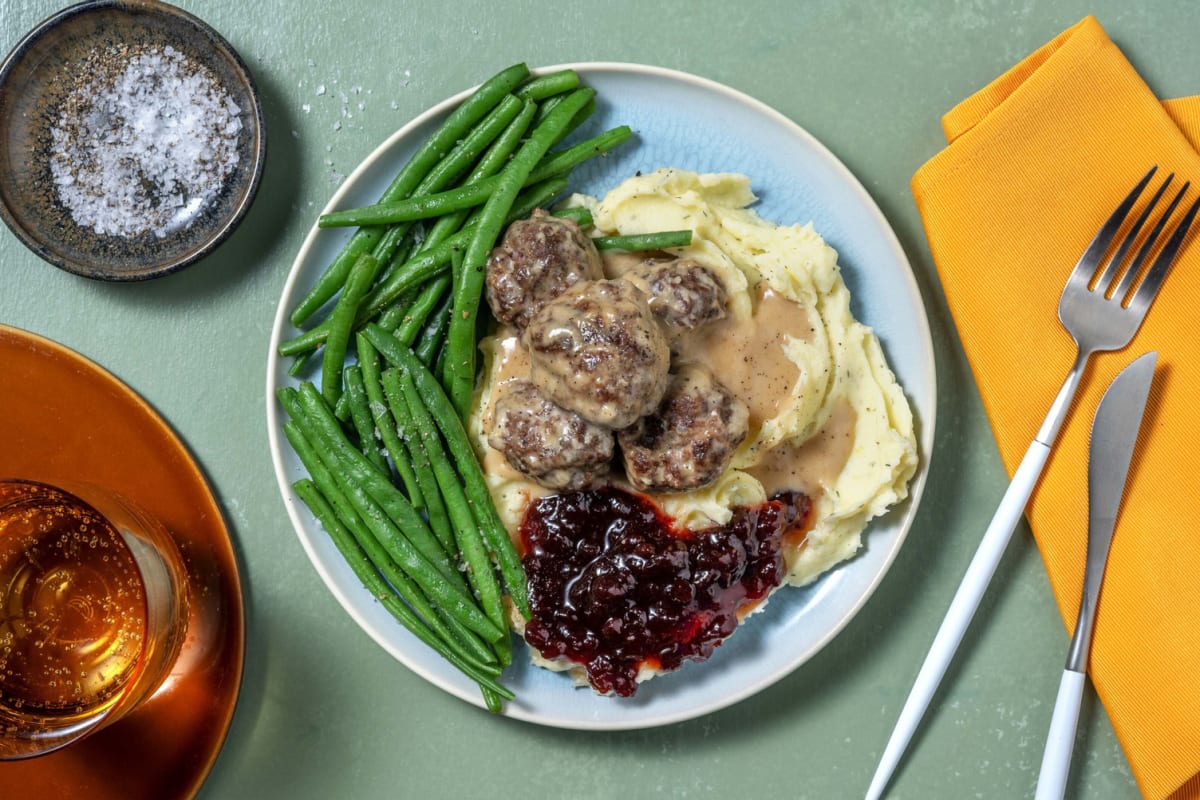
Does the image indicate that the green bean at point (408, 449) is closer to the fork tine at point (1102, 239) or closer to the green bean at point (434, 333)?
the green bean at point (434, 333)

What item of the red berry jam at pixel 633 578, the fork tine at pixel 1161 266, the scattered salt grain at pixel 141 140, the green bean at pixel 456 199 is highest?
the scattered salt grain at pixel 141 140

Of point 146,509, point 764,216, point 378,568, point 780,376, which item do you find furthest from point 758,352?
point 146,509

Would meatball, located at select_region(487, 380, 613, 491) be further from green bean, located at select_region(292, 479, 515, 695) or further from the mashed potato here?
green bean, located at select_region(292, 479, 515, 695)

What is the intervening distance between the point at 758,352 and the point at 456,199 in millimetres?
1428

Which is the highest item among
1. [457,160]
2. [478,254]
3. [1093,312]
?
[457,160]

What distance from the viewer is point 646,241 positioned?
4102 millimetres

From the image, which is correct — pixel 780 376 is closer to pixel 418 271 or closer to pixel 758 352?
pixel 758 352

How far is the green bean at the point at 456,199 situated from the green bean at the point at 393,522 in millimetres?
745

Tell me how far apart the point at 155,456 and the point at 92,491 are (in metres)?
0.61

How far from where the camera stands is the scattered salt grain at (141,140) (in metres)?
4.49

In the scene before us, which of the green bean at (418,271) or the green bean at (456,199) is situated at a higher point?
the green bean at (456,199)

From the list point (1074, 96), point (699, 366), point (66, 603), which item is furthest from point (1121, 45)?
point (66, 603)

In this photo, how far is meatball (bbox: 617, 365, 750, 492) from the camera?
3877 mm

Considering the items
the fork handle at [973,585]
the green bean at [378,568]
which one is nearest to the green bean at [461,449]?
the green bean at [378,568]
